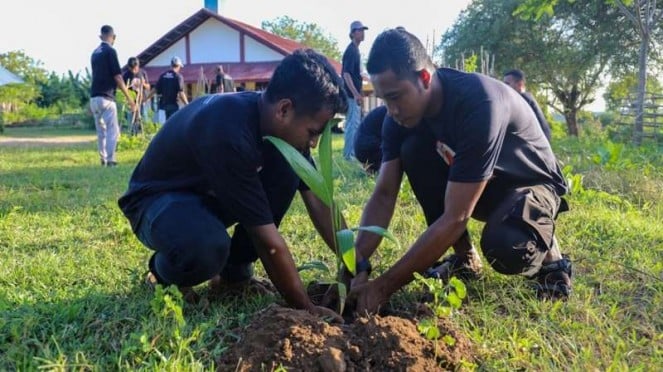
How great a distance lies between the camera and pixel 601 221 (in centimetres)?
350

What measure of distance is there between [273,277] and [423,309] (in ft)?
1.81

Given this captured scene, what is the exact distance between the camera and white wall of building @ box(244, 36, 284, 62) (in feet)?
74.4

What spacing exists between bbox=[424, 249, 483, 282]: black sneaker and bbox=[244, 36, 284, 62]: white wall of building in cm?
2072

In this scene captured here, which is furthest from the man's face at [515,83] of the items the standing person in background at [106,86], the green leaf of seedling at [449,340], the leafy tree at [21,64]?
the leafy tree at [21,64]

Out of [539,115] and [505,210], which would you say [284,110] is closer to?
[505,210]

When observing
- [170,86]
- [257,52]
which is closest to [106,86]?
[170,86]

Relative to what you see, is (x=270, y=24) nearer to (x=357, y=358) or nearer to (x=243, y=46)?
(x=243, y=46)

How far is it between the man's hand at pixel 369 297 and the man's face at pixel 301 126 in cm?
55

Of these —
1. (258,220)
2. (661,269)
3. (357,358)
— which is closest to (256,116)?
(258,220)

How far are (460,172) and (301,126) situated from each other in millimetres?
578

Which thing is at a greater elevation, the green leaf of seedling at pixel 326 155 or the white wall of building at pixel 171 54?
the white wall of building at pixel 171 54

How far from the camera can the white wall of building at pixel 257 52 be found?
22.7 m

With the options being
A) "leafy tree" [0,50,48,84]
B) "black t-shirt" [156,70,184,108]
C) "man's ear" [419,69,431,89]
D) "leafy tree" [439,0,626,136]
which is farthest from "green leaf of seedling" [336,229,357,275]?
"leafy tree" [0,50,48,84]

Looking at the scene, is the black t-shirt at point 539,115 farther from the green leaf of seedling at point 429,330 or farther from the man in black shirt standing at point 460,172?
the green leaf of seedling at point 429,330
